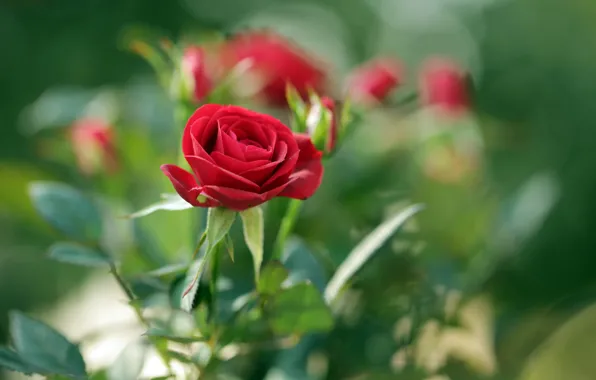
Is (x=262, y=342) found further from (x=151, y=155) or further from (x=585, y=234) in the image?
(x=585, y=234)

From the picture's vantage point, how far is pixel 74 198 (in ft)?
1.36

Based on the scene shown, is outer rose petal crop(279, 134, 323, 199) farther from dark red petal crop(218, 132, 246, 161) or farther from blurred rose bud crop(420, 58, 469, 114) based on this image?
blurred rose bud crop(420, 58, 469, 114)

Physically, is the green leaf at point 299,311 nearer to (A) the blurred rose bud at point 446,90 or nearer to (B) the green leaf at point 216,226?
(B) the green leaf at point 216,226

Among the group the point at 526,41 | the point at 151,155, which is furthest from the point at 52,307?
the point at 526,41

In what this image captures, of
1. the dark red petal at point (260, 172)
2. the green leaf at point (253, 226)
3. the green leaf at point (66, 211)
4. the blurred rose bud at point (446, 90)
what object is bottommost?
the blurred rose bud at point (446, 90)

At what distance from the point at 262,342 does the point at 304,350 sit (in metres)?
0.04

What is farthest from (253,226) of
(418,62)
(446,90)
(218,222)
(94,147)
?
(418,62)

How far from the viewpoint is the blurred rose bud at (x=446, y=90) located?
0.62 m

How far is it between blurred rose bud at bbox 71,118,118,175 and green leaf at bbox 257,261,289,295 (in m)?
0.22

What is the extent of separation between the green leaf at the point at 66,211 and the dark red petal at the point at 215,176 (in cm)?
15

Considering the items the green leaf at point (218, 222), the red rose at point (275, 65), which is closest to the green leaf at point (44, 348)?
the green leaf at point (218, 222)

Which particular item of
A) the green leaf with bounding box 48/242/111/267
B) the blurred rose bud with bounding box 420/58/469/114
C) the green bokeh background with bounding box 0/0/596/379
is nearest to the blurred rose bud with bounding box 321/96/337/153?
the green leaf with bounding box 48/242/111/267

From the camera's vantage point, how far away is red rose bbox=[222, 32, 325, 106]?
21.7 inches

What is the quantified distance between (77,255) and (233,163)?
0.40 feet
